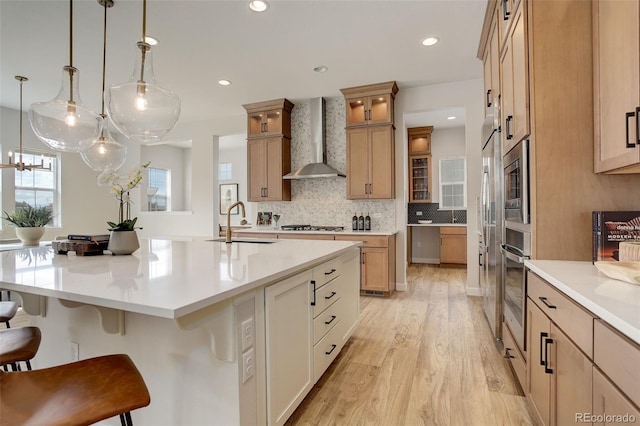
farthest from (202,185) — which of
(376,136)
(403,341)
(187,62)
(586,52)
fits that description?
(586,52)

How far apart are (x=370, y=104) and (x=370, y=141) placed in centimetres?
52

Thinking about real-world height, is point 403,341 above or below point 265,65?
below

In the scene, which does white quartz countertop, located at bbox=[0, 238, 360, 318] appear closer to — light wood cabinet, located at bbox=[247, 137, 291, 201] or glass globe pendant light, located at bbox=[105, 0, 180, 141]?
glass globe pendant light, located at bbox=[105, 0, 180, 141]

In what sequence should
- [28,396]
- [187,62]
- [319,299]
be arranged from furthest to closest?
[187,62], [319,299], [28,396]

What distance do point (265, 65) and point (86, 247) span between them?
2.76 metres

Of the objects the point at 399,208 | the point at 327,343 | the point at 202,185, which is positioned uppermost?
the point at 202,185

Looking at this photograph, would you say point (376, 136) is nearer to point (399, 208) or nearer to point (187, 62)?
point (399, 208)

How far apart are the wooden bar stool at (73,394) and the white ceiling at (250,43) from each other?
2.71 m

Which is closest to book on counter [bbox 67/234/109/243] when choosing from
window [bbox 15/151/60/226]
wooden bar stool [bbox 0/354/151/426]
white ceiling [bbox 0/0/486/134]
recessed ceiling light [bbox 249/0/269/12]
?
wooden bar stool [bbox 0/354/151/426]

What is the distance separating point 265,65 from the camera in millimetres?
3719

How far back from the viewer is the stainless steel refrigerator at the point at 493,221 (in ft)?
7.84

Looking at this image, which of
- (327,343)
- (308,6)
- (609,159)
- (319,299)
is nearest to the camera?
(609,159)

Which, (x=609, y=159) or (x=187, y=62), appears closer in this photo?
(x=609, y=159)

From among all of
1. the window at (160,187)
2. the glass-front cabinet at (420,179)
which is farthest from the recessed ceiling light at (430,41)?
the window at (160,187)
